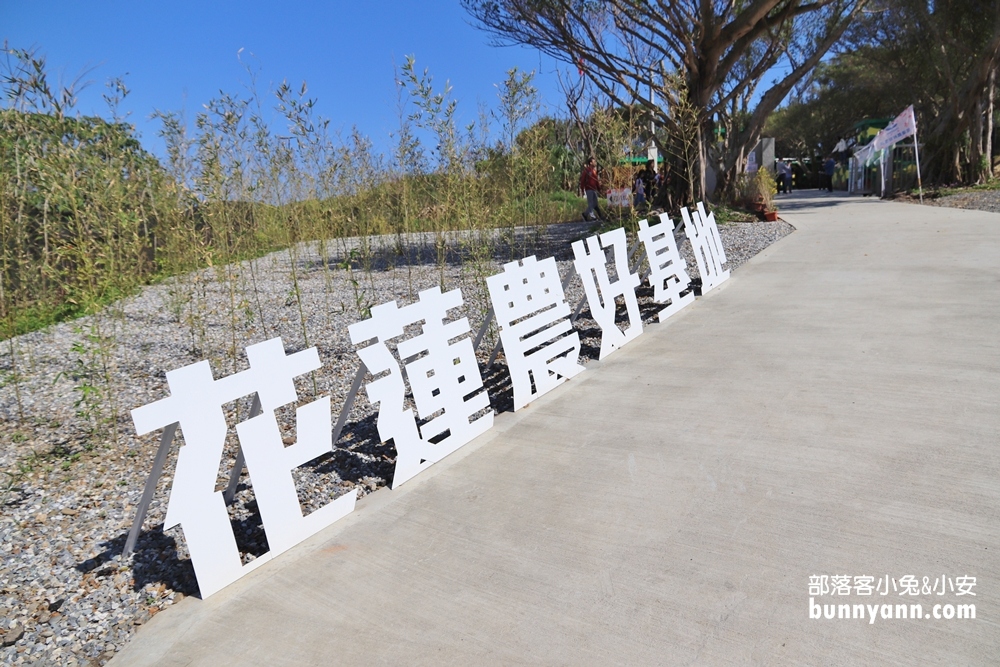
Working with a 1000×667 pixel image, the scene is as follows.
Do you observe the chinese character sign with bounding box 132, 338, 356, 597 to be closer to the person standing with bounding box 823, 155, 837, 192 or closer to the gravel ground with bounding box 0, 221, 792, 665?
the gravel ground with bounding box 0, 221, 792, 665

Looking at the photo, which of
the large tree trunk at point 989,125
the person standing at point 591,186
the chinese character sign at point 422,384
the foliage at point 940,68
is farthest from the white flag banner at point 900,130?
the chinese character sign at point 422,384

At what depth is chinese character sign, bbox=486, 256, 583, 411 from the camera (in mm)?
4508

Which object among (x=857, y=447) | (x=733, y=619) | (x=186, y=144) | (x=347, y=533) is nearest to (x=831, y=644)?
(x=733, y=619)

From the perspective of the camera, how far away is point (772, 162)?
107 ft

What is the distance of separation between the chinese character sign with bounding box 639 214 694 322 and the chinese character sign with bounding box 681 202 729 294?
35cm

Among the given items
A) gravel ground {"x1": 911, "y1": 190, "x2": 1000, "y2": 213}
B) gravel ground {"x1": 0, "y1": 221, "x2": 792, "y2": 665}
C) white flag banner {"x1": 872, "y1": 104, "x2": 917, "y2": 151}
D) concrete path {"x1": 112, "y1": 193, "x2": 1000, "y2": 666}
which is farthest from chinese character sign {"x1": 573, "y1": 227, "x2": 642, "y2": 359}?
white flag banner {"x1": 872, "y1": 104, "x2": 917, "y2": 151}

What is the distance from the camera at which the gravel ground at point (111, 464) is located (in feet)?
8.58

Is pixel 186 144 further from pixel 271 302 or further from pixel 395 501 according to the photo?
pixel 395 501

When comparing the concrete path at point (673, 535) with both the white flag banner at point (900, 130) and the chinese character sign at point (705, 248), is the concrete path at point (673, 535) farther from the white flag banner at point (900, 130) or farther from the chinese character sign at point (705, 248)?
the white flag banner at point (900, 130)

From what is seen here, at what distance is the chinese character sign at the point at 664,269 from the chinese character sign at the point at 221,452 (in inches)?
159

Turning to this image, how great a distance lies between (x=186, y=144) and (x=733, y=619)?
16.9 feet

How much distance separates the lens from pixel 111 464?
3871 millimetres

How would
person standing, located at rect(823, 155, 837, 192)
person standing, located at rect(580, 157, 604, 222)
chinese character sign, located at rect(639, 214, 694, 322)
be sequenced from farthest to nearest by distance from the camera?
person standing, located at rect(823, 155, 837, 192) < person standing, located at rect(580, 157, 604, 222) < chinese character sign, located at rect(639, 214, 694, 322)

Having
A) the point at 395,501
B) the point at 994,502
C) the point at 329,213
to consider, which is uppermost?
the point at 329,213
